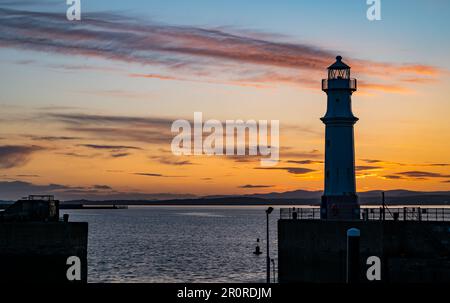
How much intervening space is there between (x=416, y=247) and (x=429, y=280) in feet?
16.5

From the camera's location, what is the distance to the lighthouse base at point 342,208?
2260 inches

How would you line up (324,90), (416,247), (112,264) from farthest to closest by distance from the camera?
(112,264) → (324,90) → (416,247)

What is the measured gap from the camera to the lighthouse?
189 ft

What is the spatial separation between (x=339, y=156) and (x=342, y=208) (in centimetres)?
383

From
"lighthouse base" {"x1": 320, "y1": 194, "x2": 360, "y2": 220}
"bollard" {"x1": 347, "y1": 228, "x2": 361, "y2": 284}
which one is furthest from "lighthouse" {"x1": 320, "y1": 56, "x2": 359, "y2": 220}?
"bollard" {"x1": 347, "y1": 228, "x2": 361, "y2": 284}

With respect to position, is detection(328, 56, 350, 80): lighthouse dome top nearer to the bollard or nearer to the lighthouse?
the lighthouse

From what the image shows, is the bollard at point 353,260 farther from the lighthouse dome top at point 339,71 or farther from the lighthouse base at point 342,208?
the lighthouse dome top at point 339,71

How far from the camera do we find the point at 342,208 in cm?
5741

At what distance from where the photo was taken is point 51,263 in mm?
51000

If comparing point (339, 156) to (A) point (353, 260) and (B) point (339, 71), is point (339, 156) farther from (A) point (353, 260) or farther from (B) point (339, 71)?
(A) point (353, 260)

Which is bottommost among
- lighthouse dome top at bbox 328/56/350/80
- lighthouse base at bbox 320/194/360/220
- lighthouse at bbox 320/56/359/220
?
lighthouse base at bbox 320/194/360/220

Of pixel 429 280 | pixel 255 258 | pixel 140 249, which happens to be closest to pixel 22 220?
pixel 429 280

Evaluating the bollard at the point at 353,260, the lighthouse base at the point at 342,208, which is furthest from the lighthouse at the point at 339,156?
the bollard at the point at 353,260
